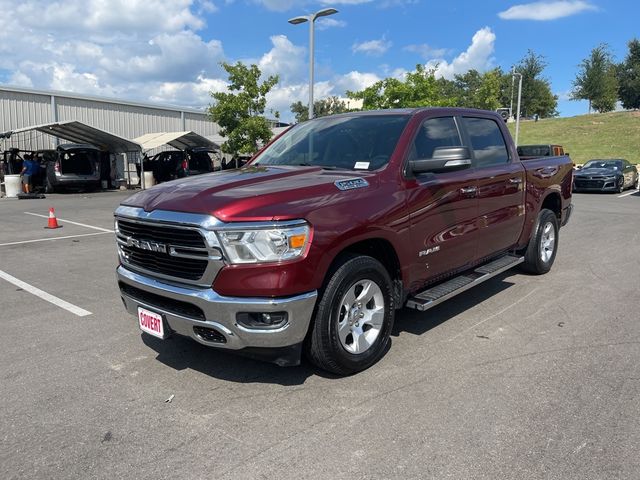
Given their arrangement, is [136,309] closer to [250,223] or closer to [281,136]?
[250,223]

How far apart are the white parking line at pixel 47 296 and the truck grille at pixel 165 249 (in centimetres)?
188

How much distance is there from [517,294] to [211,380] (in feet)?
12.1

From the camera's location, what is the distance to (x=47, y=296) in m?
5.99

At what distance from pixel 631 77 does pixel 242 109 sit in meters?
68.7

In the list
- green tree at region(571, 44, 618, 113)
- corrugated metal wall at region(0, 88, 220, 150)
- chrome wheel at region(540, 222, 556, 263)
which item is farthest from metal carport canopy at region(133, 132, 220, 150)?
green tree at region(571, 44, 618, 113)

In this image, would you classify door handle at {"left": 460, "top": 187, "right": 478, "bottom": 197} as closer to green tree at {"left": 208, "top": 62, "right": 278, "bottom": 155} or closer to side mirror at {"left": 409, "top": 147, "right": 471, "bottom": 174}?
side mirror at {"left": 409, "top": 147, "right": 471, "bottom": 174}

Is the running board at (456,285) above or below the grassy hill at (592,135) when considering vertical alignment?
below

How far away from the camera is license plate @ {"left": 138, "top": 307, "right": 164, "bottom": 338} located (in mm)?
3524

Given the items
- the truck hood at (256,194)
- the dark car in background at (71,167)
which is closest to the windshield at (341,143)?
the truck hood at (256,194)

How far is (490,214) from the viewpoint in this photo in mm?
5094

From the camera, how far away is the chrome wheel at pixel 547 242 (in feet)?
21.3

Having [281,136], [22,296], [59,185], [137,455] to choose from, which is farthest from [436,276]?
[59,185]

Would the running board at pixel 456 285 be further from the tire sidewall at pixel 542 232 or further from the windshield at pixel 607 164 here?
the windshield at pixel 607 164

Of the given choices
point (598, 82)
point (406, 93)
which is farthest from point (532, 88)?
point (406, 93)
